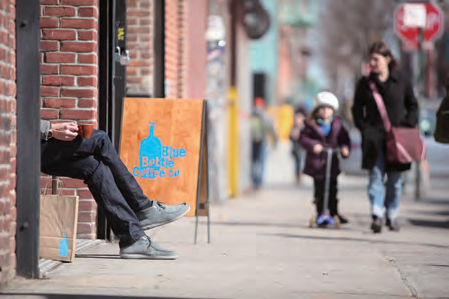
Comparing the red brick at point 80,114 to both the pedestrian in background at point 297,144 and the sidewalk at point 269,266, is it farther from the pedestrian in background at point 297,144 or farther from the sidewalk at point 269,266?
the pedestrian in background at point 297,144

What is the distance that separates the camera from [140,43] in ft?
35.4

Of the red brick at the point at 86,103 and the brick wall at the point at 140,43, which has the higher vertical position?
the brick wall at the point at 140,43

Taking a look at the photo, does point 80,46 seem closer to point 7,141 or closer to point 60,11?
point 60,11

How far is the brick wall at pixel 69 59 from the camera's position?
26.7 feet

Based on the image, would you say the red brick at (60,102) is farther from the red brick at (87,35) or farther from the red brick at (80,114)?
the red brick at (87,35)

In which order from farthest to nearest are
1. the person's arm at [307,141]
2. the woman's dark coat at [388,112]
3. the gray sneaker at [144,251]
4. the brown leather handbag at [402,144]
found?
1. the person's arm at [307,141]
2. the woman's dark coat at [388,112]
3. the brown leather handbag at [402,144]
4. the gray sneaker at [144,251]

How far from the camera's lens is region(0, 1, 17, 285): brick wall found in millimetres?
→ 5785

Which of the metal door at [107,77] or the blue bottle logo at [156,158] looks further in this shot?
the metal door at [107,77]

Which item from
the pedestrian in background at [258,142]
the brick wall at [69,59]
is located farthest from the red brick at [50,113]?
the pedestrian in background at [258,142]

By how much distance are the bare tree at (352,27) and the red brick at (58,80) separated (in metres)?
33.1

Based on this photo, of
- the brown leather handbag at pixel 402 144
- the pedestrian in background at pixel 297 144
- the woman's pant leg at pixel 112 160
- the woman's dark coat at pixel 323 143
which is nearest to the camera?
the woman's pant leg at pixel 112 160

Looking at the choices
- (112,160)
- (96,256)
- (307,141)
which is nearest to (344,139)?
(307,141)

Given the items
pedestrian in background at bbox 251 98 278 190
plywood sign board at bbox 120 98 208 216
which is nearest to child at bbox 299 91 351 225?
plywood sign board at bbox 120 98 208 216

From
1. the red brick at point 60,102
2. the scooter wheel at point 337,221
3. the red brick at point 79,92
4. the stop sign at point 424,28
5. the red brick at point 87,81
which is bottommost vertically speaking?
the scooter wheel at point 337,221
